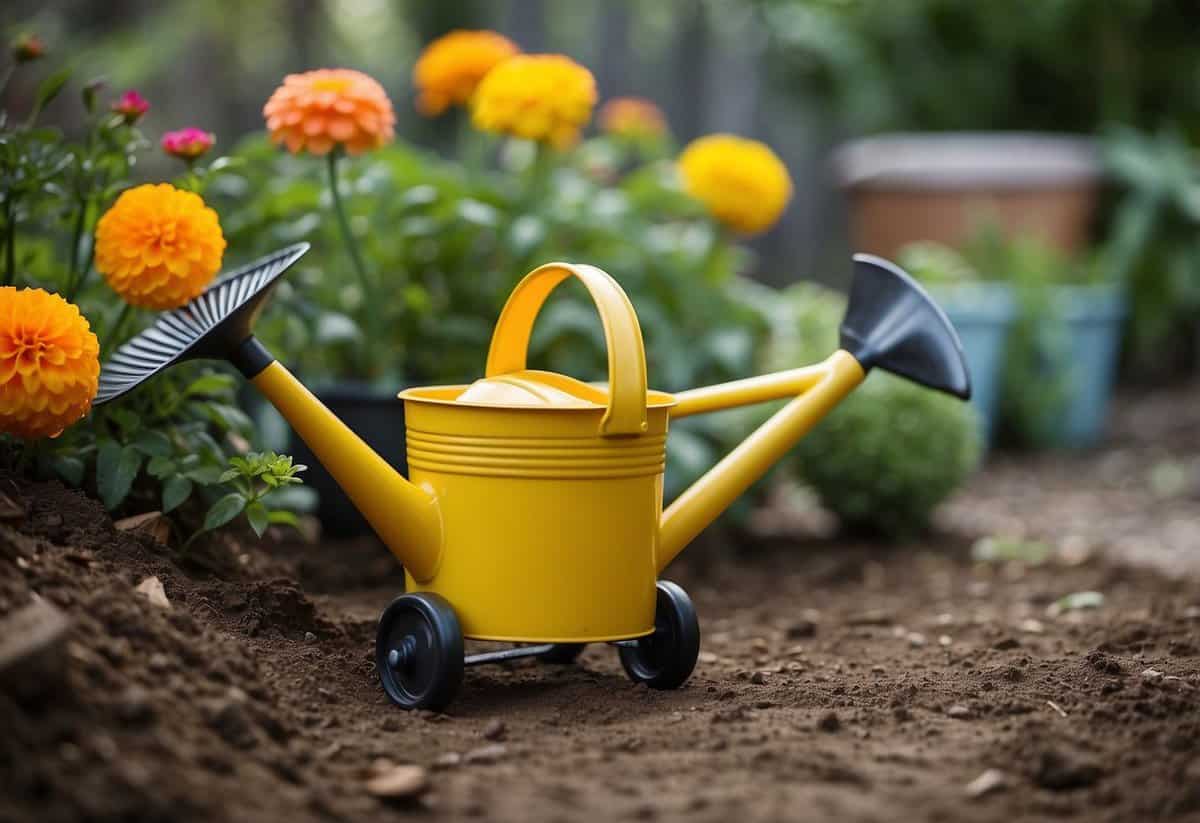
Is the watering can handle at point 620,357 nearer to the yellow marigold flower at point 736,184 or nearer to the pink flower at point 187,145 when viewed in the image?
the pink flower at point 187,145

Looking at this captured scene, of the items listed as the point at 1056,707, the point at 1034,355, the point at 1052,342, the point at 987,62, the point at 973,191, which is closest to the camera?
the point at 1056,707

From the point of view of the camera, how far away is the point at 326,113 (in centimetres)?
253

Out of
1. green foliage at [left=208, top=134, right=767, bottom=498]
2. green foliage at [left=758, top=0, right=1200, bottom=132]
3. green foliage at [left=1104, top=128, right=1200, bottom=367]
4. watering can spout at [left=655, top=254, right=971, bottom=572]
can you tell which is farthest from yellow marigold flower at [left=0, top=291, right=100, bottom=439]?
green foliage at [left=758, top=0, right=1200, bottom=132]

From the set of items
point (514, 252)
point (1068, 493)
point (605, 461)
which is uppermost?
point (514, 252)

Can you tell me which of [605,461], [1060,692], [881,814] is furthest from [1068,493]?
[881,814]

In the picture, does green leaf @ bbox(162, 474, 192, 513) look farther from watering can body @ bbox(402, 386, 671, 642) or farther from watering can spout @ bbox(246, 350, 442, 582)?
watering can body @ bbox(402, 386, 671, 642)

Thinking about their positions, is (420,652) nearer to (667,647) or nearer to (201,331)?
(667,647)

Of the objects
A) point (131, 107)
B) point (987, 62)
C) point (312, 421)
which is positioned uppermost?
point (987, 62)

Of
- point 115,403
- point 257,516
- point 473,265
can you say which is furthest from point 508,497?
point 473,265

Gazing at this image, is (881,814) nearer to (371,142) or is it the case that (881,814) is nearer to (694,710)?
(694,710)

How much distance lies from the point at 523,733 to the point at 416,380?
174 cm

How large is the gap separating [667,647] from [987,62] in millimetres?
5587

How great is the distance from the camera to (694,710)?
1973 millimetres

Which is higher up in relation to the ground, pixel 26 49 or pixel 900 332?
pixel 26 49
